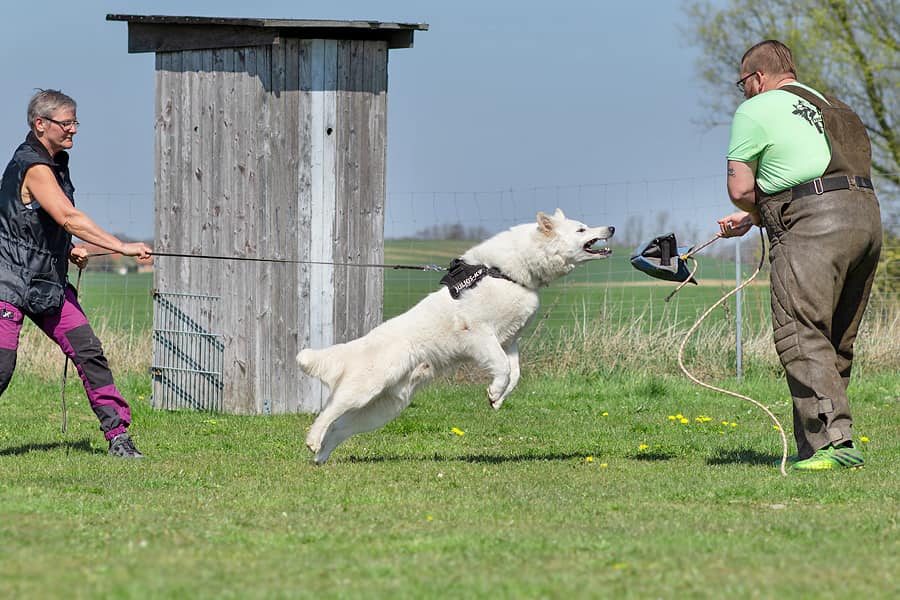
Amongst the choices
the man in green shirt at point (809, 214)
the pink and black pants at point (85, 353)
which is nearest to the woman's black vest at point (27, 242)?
the pink and black pants at point (85, 353)

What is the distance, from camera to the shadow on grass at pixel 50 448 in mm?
7883

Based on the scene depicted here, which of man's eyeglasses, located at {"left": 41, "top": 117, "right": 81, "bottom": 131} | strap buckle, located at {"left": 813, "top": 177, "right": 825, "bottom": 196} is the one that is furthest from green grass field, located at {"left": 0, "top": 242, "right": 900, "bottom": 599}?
man's eyeglasses, located at {"left": 41, "top": 117, "right": 81, "bottom": 131}

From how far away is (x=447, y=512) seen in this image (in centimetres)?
562

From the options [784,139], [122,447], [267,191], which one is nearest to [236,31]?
[267,191]

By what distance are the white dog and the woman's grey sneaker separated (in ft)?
4.20

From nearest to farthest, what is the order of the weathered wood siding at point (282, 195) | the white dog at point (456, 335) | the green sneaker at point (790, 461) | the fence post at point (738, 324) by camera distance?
1. the green sneaker at point (790, 461)
2. the white dog at point (456, 335)
3. the weathered wood siding at point (282, 195)
4. the fence post at point (738, 324)

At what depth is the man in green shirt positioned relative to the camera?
6625 millimetres

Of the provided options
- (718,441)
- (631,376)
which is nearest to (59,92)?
(718,441)

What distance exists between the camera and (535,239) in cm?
758

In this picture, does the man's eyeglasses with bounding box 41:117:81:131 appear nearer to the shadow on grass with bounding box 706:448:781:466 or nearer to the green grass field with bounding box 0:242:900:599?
the green grass field with bounding box 0:242:900:599

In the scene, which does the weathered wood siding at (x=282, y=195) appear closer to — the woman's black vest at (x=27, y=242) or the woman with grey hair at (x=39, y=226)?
the woman with grey hair at (x=39, y=226)

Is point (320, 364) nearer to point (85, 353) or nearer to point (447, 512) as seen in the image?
point (85, 353)

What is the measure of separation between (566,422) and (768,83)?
3.71 metres

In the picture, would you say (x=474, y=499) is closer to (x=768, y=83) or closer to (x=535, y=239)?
(x=535, y=239)
